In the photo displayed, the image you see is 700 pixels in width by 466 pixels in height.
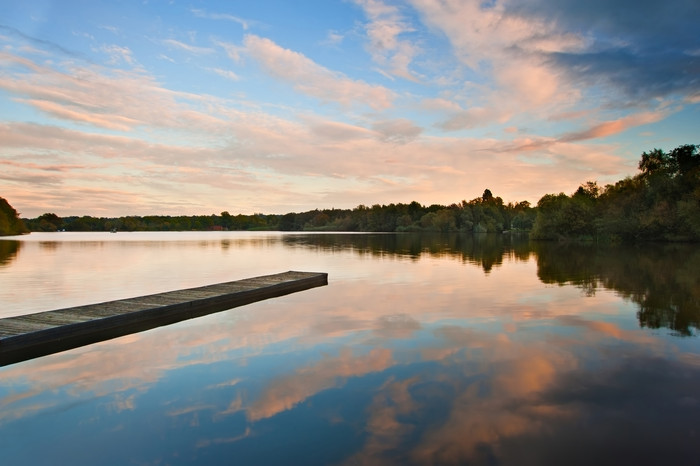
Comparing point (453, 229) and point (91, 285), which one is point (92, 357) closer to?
point (91, 285)

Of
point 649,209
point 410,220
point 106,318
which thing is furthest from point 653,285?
point 410,220

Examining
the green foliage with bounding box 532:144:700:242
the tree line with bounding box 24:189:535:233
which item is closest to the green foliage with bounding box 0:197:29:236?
the tree line with bounding box 24:189:535:233

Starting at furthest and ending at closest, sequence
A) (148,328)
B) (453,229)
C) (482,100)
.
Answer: (453,229)
(482,100)
(148,328)

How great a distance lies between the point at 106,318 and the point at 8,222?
382ft

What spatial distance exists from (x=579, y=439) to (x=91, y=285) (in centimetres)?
1886

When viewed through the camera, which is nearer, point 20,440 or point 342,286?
point 20,440

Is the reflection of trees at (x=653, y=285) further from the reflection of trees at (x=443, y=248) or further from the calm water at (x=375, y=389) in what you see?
the reflection of trees at (x=443, y=248)

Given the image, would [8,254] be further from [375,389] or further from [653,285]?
[653,285]

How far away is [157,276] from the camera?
72.7ft

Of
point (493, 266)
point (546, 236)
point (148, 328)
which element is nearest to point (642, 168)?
point (546, 236)

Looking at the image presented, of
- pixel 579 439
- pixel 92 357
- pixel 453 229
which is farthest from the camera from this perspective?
pixel 453 229

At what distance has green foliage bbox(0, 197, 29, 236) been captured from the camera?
97.9 meters

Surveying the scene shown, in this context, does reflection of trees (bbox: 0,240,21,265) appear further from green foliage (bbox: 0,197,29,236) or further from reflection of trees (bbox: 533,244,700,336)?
green foliage (bbox: 0,197,29,236)

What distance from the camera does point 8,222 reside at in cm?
10206
